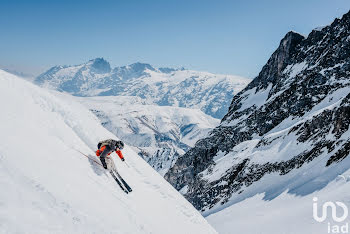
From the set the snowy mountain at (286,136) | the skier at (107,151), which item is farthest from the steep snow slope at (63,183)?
the snowy mountain at (286,136)

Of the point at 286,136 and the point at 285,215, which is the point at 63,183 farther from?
the point at 286,136

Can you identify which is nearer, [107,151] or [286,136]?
[107,151]

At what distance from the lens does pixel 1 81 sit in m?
15.8

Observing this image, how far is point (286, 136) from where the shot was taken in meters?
49.0

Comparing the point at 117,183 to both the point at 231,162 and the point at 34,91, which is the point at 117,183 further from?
the point at 231,162
